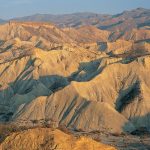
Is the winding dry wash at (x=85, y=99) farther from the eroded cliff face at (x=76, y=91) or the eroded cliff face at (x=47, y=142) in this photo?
the eroded cliff face at (x=47, y=142)

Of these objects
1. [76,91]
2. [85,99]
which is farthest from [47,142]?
[76,91]

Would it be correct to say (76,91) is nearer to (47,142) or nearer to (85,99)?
(85,99)

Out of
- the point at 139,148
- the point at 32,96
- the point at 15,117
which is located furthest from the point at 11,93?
the point at 139,148

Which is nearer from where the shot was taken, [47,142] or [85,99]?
[47,142]

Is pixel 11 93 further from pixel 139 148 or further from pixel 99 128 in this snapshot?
pixel 139 148

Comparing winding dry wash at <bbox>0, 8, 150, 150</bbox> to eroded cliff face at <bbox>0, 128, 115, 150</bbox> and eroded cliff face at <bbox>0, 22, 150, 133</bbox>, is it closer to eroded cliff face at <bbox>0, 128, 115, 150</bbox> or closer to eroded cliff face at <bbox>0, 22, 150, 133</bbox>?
eroded cliff face at <bbox>0, 22, 150, 133</bbox>

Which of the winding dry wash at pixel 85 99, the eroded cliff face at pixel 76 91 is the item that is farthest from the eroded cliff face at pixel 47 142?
the eroded cliff face at pixel 76 91
